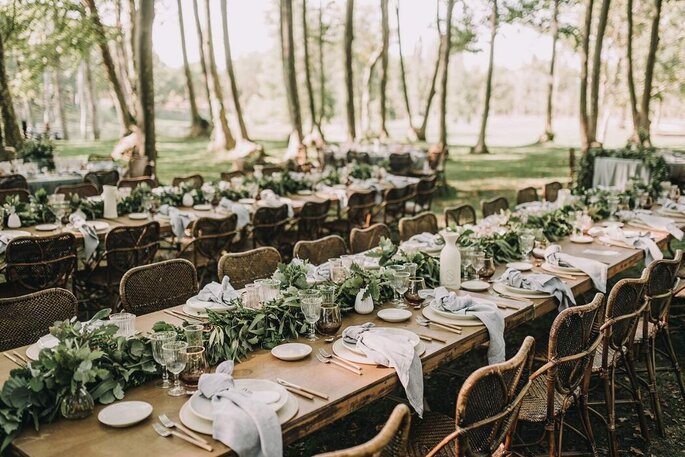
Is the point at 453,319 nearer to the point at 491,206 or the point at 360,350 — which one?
the point at 360,350

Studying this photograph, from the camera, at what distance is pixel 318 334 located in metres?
2.69

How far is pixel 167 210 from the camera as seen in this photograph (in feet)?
19.0

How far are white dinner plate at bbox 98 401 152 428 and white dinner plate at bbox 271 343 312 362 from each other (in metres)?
0.57

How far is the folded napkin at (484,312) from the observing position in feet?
9.16

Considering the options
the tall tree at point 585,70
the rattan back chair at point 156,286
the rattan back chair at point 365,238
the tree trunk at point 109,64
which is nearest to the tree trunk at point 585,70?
the tall tree at point 585,70

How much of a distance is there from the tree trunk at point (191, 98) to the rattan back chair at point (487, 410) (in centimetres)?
2305

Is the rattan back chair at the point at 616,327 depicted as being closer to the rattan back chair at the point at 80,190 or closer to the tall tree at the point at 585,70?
the rattan back chair at the point at 80,190

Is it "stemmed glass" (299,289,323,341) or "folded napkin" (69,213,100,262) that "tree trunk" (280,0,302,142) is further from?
"stemmed glass" (299,289,323,341)

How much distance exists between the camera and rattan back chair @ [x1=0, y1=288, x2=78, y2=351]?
2.65 metres

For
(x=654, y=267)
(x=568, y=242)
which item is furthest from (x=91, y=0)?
(x=654, y=267)

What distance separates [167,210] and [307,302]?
3.59m

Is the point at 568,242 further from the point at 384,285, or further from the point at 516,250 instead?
the point at 384,285

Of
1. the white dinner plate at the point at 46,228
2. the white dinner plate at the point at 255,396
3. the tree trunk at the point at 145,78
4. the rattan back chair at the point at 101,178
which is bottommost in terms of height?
the white dinner plate at the point at 255,396

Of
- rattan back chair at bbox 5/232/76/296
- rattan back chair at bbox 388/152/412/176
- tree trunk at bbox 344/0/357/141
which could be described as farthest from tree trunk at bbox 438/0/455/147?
rattan back chair at bbox 5/232/76/296
